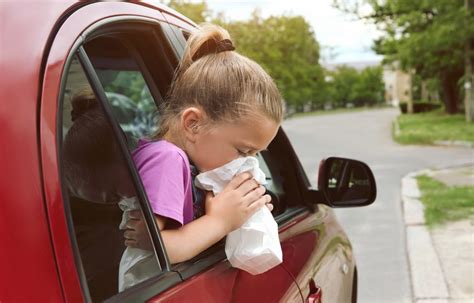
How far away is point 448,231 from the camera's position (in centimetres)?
756

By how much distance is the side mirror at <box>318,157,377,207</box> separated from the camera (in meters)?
2.67

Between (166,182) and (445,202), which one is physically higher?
(166,182)

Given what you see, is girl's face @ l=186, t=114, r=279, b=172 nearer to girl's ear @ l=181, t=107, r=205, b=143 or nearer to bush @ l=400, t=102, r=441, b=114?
girl's ear @ l=181, t=107, r=205, b=143

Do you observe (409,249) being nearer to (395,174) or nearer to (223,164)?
(223,164)

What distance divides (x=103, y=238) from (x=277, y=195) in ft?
4.02

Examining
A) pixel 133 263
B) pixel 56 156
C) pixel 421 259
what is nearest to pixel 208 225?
pixel 133 263

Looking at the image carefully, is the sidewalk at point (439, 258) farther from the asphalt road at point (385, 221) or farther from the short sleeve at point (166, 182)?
the short sleeve at point (166, 182)

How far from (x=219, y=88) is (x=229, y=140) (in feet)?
0.40

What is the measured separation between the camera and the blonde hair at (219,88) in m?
1.56

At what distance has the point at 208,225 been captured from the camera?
153cm

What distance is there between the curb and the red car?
9.82ft

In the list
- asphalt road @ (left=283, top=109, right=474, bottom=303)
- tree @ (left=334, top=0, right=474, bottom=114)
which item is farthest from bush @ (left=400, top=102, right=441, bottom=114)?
asphalt road @ (left=283, top=109, right=474, bottom=303)

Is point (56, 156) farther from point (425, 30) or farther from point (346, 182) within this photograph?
point (425, 30)

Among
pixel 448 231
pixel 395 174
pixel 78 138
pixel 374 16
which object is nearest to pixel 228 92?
pixel 78 138
